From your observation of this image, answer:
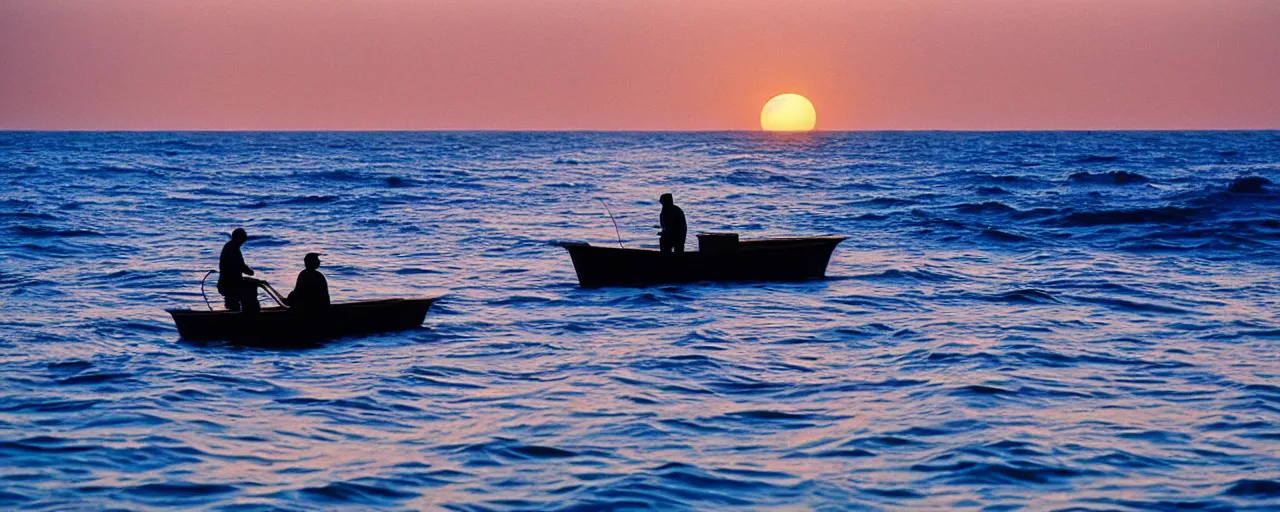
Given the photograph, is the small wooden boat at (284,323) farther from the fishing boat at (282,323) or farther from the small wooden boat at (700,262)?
the small wooden boat at (700,262)

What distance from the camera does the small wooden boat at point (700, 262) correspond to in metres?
24.5

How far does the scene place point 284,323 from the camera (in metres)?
17.0

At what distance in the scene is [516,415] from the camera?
13094 millimetres

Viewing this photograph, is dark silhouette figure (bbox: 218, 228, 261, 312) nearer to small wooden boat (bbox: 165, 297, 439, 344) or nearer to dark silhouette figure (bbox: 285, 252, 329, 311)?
small wooden boat (bbox: 165, 297, 439, 344)

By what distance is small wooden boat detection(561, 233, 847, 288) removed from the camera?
24500 mm

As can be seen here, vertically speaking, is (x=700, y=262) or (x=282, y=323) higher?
(x=282, y=323)

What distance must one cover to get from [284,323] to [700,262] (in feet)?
31.7

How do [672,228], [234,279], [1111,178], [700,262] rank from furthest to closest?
1. [1111,178]
2. [700,262]
3. [672,228]
4. [234,279]

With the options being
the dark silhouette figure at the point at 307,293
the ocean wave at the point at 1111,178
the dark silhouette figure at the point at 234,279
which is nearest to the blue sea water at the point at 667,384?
the dark silhouette figure at the point at 307,293

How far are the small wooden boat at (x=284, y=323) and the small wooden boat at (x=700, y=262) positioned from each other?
6921 millimetres

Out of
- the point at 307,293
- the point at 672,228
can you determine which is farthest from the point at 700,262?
the point at 307,293

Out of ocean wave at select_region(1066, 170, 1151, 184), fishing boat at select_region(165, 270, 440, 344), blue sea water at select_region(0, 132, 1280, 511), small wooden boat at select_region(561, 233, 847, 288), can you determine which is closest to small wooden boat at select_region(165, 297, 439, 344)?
fishing boat at select_region(165, 270, 440, 344)

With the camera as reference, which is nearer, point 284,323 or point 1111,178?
point 284,323

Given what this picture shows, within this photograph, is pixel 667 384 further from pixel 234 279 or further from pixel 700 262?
pixel 700 262
